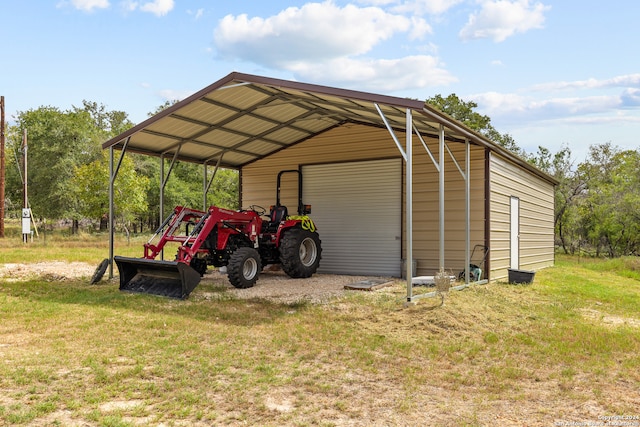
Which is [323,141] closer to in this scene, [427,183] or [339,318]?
[427,183]

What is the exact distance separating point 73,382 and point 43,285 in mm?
5540

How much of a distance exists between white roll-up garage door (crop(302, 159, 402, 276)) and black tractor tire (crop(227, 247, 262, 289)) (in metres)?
2.84

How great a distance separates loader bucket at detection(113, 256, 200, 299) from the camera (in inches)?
285

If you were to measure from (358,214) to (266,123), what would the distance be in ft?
8.82

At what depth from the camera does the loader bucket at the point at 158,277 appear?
7250mm

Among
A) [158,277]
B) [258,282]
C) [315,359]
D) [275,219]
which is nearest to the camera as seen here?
[315,359]

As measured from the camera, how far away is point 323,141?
11.5m

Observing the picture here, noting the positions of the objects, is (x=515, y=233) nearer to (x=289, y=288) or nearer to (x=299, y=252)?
(x=299, y=252)

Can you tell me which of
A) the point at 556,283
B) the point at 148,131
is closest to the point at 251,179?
the point at 148,131

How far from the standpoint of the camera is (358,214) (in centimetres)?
1090

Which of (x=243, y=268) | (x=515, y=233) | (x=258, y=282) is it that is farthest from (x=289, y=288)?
(x=515, y=233)

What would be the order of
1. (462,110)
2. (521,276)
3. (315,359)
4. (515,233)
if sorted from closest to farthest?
1. (315,359)
2. (521,276)
3. (515,233)
4. (462,110)

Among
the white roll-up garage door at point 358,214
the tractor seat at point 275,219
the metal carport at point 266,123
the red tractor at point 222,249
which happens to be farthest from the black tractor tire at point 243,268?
the white roll-up garage door at point 358,214

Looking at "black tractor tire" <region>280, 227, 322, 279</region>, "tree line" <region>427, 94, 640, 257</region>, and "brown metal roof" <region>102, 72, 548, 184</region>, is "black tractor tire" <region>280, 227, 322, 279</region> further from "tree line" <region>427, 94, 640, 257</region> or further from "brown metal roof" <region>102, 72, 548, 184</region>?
"tree line" <region>427, 94, 640, 257</region>
